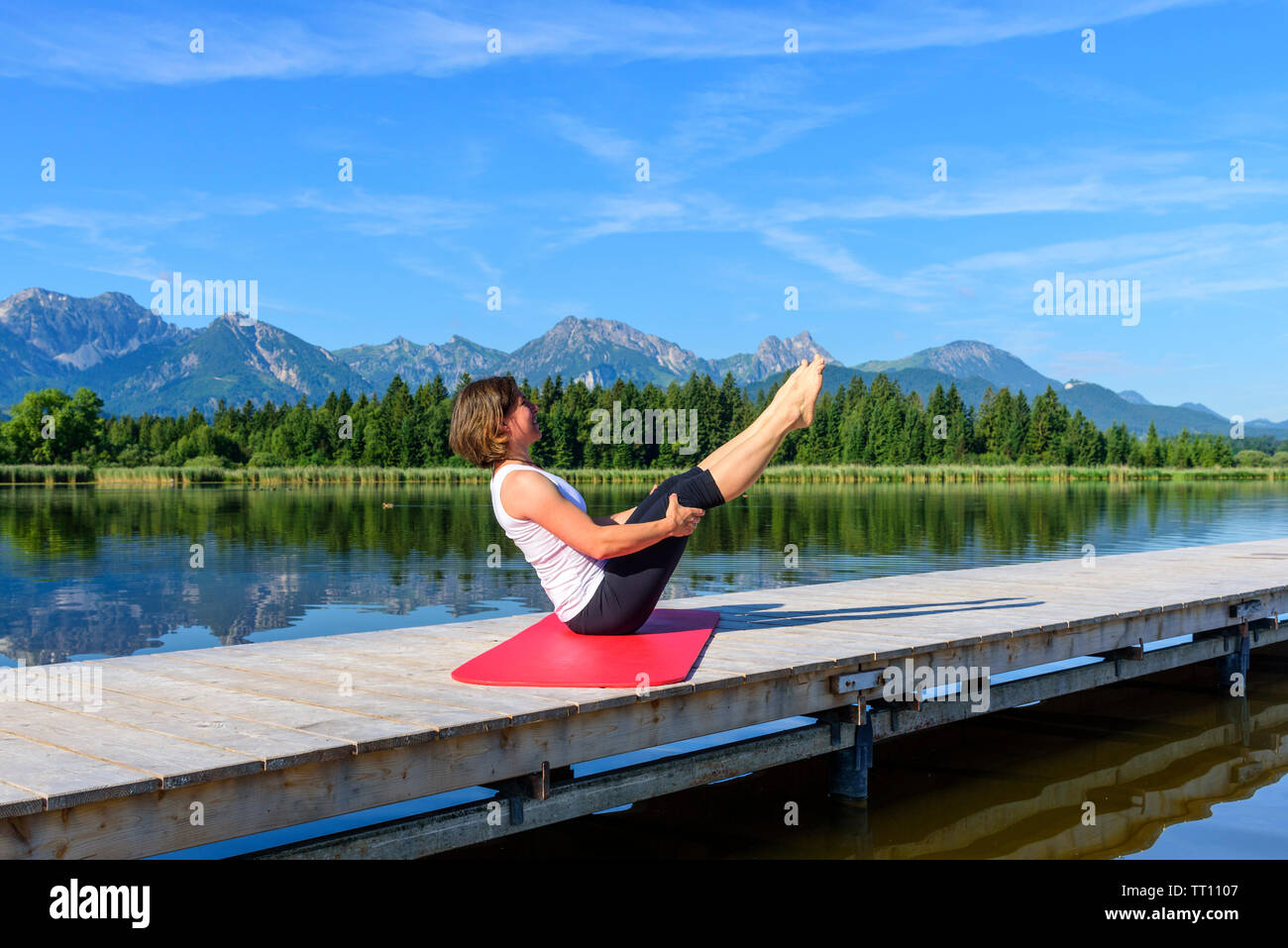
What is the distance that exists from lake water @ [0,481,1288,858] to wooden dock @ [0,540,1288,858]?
1.96 ft

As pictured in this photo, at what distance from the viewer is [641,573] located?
5.71m

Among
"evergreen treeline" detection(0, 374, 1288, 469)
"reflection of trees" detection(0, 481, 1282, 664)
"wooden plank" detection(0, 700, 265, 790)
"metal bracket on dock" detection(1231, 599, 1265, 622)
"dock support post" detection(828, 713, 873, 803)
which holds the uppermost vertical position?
"evergreen treeline" detection(0, 374, 1288, 469)

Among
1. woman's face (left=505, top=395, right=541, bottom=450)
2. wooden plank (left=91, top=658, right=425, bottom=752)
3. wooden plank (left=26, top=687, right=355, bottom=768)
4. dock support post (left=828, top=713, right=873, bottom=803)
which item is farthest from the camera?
dock support post (left=828, top=713, right=873, bottom=803)

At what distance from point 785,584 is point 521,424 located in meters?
11.3

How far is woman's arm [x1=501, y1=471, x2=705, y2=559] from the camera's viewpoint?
16.8 feet

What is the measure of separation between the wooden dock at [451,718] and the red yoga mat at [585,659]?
0.10m

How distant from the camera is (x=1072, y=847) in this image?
619 cm

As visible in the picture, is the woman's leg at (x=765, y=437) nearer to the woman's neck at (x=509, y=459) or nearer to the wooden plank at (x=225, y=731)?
the woman's neck at (x=509, y=459)

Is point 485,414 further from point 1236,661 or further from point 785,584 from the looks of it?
point 785,584
